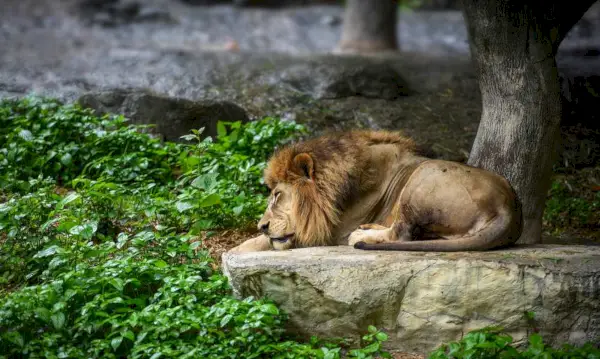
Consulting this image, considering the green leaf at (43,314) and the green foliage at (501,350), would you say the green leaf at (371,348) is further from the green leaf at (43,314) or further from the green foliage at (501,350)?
the green leaf at (43,314)

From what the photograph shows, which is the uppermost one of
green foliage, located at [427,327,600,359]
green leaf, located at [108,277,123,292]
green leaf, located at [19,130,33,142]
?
green leaf, located at [19,130,33,142]

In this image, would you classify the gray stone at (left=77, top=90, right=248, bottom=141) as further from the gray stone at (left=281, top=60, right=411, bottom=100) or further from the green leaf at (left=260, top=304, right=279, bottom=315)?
the green leaf at (left=260, top=304, right=279, bottom=315)

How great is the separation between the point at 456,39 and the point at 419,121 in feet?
25.0

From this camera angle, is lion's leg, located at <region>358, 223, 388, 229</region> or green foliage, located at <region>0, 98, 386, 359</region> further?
lion's leg, located at <region>358, 223, 388, 229</region>

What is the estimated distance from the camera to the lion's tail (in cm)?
467

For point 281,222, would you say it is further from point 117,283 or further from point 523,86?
point 523,86

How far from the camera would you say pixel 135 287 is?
15.2 ft

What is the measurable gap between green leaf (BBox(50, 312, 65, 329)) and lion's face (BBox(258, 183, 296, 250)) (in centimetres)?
139

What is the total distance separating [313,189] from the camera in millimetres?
5180

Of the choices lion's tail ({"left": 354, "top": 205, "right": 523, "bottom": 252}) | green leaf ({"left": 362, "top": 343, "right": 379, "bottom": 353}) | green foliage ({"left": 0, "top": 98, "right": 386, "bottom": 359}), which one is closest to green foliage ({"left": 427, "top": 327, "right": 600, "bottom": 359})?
green leaf ({"left": 362, "top": 343, "right": 379, "bottom": 353})

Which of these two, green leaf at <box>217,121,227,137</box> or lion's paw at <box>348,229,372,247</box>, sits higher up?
green leaf at <box>217,121,227,137</box>

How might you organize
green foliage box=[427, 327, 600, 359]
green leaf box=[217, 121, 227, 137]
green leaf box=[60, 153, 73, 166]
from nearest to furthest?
1. green foliage box=[427, 327, 600, 359]
2. green leaf box=[60, 153, 73, 166]
3. green leaf box=[217, 121, 227, 137]

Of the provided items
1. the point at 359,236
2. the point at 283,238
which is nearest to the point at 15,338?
the point at 283,238

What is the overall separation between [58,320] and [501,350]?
226cm
